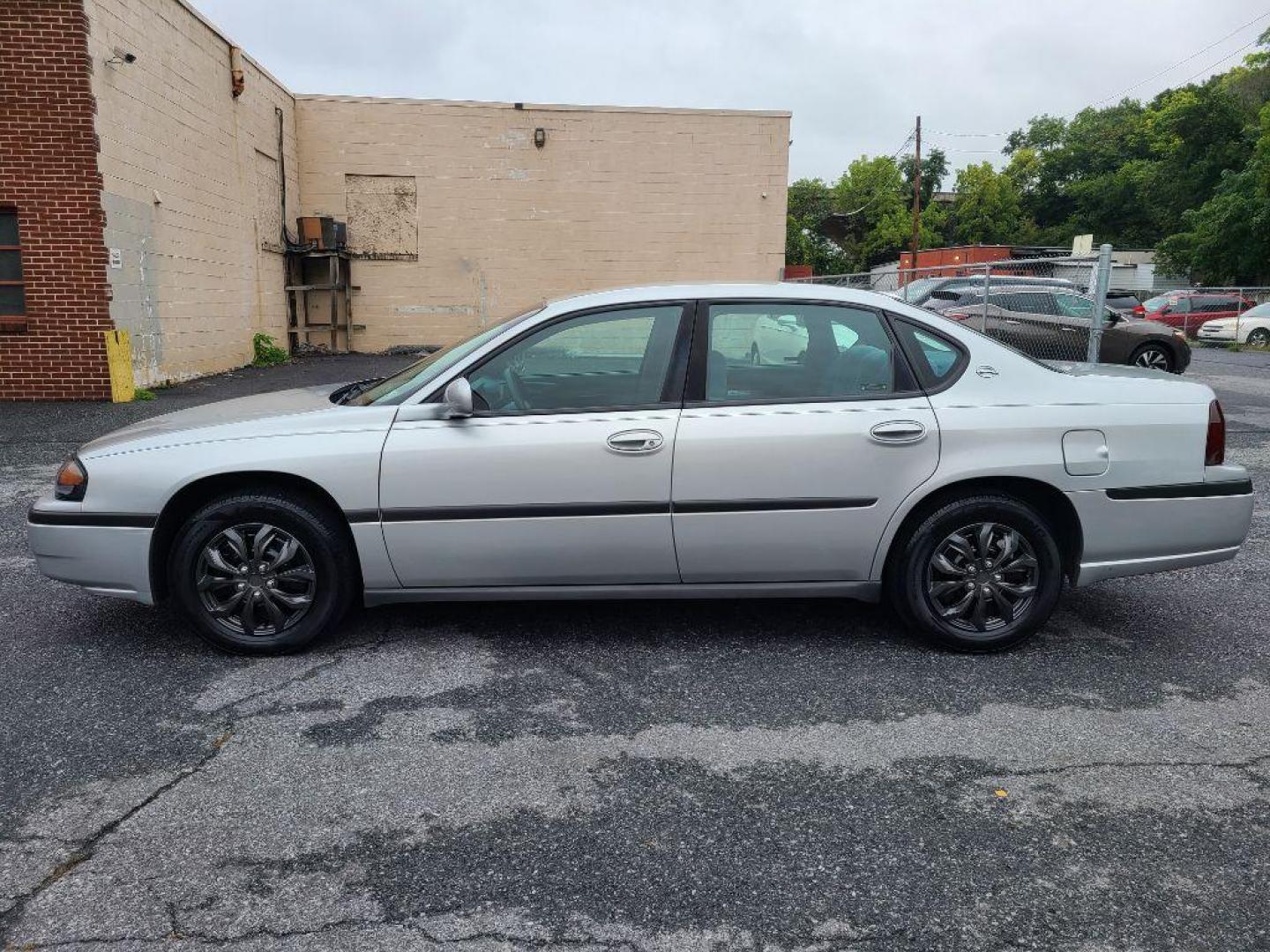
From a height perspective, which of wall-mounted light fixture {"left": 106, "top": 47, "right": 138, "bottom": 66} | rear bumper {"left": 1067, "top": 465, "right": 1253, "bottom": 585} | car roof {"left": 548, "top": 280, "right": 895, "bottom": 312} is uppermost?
wall-mounted light fixture {"left": 106, "top": 47, "right": 138, "bottom": 66}

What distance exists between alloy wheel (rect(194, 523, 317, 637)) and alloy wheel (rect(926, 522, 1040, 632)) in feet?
8.54

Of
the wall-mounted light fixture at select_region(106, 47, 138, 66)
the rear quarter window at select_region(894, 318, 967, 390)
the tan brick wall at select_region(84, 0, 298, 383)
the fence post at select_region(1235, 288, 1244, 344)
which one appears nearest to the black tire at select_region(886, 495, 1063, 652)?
the rear quarter window at select_region(894, 318, 967, 390)

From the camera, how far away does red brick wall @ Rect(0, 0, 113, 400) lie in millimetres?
11336

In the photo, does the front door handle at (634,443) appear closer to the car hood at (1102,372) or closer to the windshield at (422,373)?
the windshield at (422,373)

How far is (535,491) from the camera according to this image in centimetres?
397

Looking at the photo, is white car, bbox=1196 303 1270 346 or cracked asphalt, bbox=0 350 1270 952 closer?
cracked asphalt, bbox=0 350 1270 952

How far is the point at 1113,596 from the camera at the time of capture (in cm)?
505

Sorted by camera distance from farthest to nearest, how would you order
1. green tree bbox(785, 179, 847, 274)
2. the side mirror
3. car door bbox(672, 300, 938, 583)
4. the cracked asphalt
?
green tree bbox(785, 179, 847, 274)
car door bbox(672, 300, 938, 583)
the side mirror
the cracked asphalt

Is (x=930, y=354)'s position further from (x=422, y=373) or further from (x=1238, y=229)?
(x=1238, y=229)

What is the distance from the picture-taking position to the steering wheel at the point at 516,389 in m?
4.14

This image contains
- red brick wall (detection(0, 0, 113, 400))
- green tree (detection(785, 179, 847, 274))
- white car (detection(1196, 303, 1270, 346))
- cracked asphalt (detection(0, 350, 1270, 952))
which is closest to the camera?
cracked asphalt (detection(0, 350, 1270, 952))

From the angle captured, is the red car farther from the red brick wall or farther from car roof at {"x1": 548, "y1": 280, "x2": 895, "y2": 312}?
car roof at {"x1": 548, "y1": 280, "x2": 895, "y2": 312}

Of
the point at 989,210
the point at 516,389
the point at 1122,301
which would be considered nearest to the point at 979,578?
the point at 516,389

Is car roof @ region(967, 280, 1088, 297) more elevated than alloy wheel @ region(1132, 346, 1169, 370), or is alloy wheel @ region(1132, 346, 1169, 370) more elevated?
car roof @ region(967, 280, 1088, 297)
